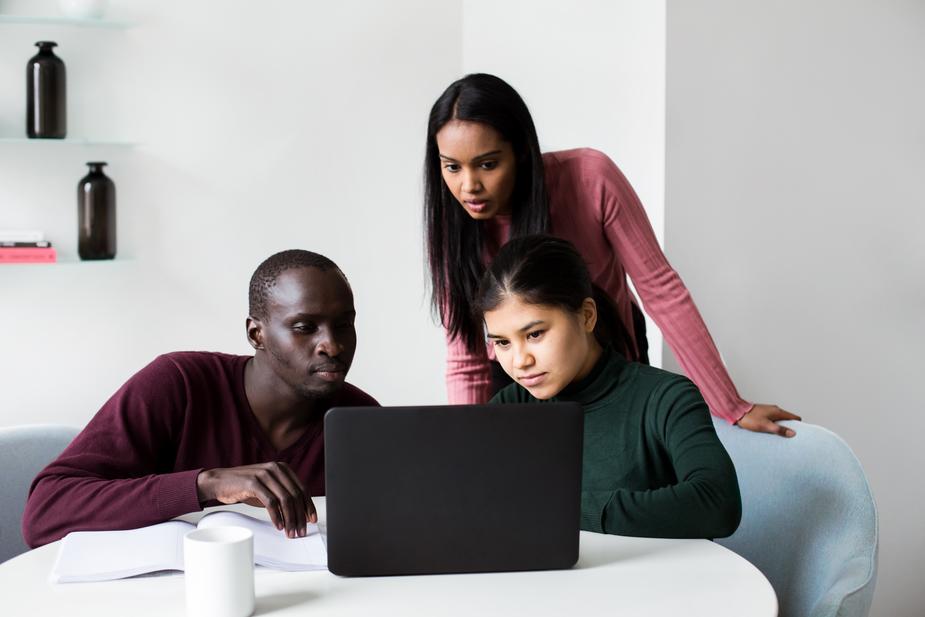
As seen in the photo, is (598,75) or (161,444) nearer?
(161,444)

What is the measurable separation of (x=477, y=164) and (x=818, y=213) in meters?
1.11

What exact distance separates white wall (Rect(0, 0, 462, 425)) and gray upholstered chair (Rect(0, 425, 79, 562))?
1339mm

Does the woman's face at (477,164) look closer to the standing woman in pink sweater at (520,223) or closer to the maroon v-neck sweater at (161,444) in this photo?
the standing woman in pink sweater at (520,223)

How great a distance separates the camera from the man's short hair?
162cm

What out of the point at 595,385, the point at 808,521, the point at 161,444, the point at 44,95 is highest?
the point at 44,95

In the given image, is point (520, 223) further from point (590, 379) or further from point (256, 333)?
point (256, 333)

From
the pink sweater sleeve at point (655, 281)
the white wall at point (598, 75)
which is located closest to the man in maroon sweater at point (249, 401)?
the pink sweater sleeve at point (655, 281)

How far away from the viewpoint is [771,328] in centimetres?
249

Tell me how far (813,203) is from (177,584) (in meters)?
1.87

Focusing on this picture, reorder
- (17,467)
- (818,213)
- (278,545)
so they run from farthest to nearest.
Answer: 1. (818,213)
2. (17,467)
3. (278,545)

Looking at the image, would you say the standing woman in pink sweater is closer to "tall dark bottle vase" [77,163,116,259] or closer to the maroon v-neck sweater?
the maroon v-neck sweater

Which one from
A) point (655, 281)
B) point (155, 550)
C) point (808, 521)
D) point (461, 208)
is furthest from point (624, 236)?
point (155, 550)

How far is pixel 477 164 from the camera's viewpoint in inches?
69.3

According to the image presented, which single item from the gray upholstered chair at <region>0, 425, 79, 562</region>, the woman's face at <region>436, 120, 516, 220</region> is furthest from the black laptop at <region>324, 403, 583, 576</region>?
the gray upholstered chair at <region>0, 425, 79, 562</region>
